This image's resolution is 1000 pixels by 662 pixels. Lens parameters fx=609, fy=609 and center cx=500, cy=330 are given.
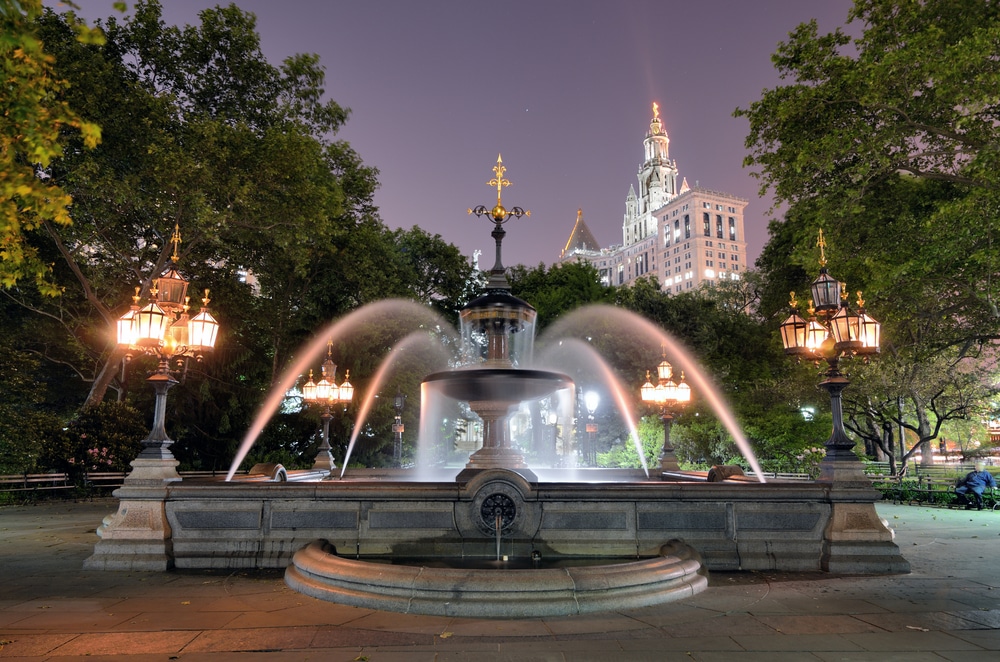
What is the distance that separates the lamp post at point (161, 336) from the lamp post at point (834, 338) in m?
11.1

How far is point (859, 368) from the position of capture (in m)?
26.1

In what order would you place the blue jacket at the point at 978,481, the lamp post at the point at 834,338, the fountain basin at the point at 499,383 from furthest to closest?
the blue jacket at the point at 978,481
the fountain basin at the point at 499,383
the lamp post at the point at 834,338

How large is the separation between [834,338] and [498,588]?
807cm

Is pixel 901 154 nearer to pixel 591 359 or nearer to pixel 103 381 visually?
pixel 591 359

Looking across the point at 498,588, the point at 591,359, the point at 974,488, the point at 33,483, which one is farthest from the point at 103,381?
the point at 974,488

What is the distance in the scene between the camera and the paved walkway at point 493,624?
568 cm

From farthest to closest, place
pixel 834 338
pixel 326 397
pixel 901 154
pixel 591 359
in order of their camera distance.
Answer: pixel 591 359 → pixel 326 397 → pixel 901 154 → pixel 834 338

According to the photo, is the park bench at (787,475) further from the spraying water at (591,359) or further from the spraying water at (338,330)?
the spraying water at (338,330)

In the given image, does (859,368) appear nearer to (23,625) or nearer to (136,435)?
(23,625)

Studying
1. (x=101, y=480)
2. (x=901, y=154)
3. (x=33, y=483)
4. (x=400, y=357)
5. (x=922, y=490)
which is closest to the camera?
(x=901, y=154)

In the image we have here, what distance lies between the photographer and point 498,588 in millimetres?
6902

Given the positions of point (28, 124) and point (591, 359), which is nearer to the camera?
point (28, 124)

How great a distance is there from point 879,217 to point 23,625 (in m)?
23.7

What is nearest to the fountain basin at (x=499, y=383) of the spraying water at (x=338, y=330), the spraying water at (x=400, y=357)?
the spraying water at (x=400, y=357)
